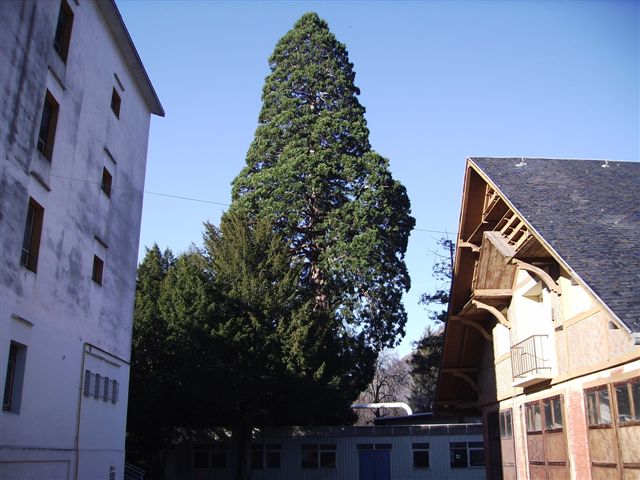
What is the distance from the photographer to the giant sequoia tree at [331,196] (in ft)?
106

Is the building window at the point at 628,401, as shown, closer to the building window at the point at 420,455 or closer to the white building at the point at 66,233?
the white building at the point at 66,233

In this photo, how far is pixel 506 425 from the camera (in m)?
17.1

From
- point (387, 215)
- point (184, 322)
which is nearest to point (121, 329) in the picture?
point (184, 322)

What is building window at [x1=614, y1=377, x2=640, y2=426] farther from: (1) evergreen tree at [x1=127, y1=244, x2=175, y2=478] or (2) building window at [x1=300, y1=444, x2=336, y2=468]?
(2) building window at [x1=300, y1=444, x2=336, y2=468]

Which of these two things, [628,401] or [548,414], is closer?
[628,401]

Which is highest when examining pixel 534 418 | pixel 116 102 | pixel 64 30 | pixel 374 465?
pixel 116 102

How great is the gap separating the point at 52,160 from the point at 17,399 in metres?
5.48

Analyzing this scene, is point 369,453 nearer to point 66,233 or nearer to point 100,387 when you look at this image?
point 100,387

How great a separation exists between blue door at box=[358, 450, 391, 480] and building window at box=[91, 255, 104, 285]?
19469 mm

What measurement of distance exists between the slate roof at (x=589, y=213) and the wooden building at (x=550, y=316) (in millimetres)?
27

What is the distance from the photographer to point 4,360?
42.3 ft

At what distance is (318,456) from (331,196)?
43.9ft

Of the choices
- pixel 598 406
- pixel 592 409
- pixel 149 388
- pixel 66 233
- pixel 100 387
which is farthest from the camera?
pixel 149 388

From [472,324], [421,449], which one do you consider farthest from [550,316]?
[421,449]
